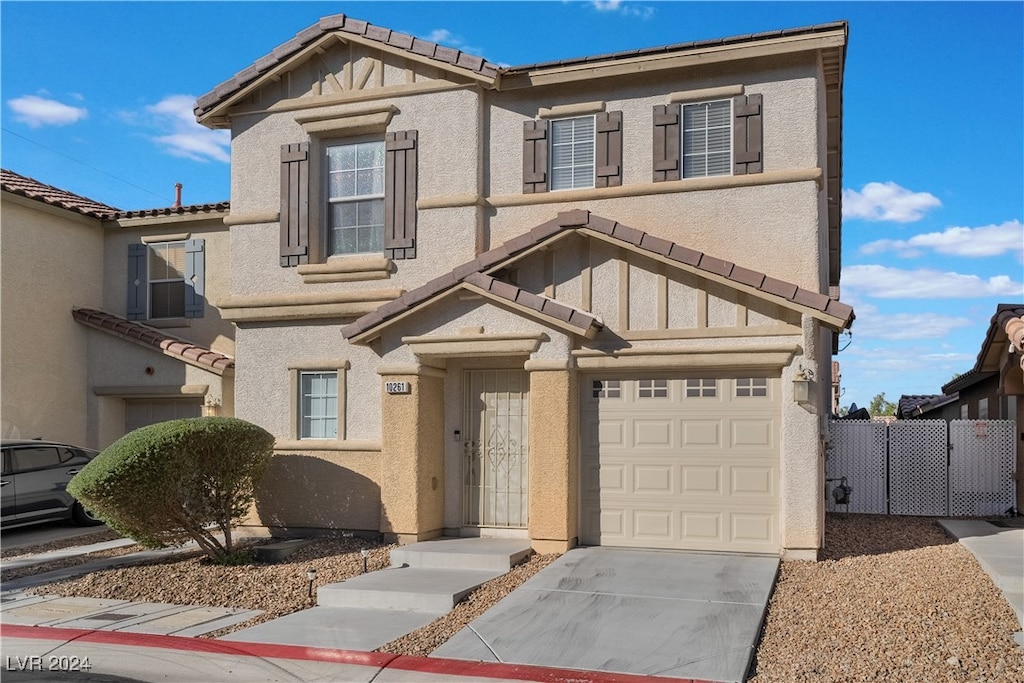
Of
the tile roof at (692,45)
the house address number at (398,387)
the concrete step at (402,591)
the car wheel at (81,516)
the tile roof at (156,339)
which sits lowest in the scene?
the car wheel at (81,516)

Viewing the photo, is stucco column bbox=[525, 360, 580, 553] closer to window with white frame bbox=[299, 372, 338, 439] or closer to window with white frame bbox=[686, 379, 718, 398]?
window with white frame bbox=[686, 379, 718, 398]

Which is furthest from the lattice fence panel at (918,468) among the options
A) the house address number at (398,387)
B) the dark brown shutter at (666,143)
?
the house address number at (398,387)

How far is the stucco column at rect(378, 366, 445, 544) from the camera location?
1207 cm

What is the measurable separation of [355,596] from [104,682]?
276cm

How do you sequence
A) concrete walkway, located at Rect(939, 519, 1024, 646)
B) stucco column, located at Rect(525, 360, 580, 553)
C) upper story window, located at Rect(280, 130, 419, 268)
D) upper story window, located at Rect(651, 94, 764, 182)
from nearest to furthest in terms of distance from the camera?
concrete walkway, located at Rect(939, 519, 1024, 646)
stucco column, located at Rect(525, 360, 580, 553)
upper story window, located at Rect(651, 94, 764, 182)
upper story window, located at Rect(280, 130, 419, 268)

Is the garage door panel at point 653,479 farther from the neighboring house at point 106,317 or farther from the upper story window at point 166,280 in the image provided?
the upper story window at point 166,280

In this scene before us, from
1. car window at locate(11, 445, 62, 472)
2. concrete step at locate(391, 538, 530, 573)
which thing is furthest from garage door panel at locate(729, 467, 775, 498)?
car window at locate(11, 445, 62, 472)

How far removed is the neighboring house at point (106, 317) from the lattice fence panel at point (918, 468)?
37.1ft

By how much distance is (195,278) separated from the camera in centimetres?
1689

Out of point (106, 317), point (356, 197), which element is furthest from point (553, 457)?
point (106, 317)

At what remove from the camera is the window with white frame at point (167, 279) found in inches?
678

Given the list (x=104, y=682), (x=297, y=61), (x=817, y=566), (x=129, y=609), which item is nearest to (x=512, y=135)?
(x=297, y=61)

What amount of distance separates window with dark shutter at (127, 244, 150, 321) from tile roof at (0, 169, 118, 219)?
1027 mm

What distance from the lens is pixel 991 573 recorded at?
965 centimetres
